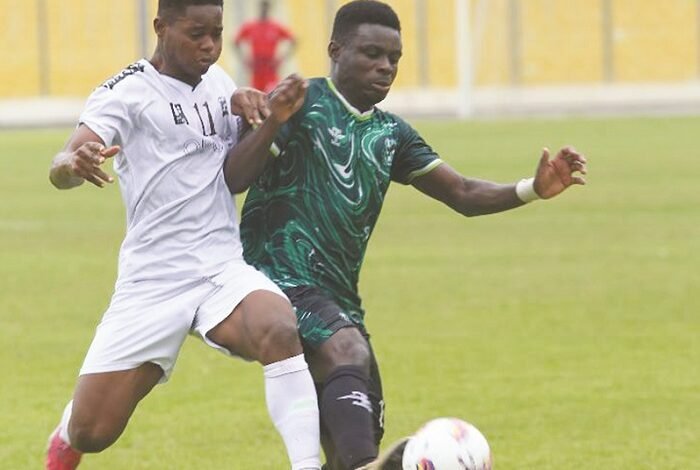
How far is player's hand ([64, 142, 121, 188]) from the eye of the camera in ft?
19.1

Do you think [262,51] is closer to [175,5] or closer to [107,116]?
[175,5]

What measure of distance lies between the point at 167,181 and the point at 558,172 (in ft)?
4.93

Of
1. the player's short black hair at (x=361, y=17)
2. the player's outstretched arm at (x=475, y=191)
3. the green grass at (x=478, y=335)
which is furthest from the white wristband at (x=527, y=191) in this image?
the green grass at (x=478, y=335)

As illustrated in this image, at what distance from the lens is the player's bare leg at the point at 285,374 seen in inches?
239

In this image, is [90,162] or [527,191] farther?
[527,191]

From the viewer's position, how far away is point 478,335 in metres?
11.7

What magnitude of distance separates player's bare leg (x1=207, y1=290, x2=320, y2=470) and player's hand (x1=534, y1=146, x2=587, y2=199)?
3.99ft

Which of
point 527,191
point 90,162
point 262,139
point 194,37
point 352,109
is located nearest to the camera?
point 90,162

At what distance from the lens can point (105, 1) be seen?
53.2m

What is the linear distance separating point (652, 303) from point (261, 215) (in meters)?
6.72

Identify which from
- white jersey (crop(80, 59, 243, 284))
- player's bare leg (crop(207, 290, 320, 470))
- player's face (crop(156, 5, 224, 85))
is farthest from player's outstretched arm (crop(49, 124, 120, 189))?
player's bare leg (crop(207, 290, 320, 470))

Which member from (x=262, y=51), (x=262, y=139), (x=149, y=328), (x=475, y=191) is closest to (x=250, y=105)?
(x=262, y=139)

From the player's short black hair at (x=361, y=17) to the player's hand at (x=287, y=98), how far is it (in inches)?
18.2

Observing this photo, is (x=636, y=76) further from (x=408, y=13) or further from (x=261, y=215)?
(x=261, y=215)
